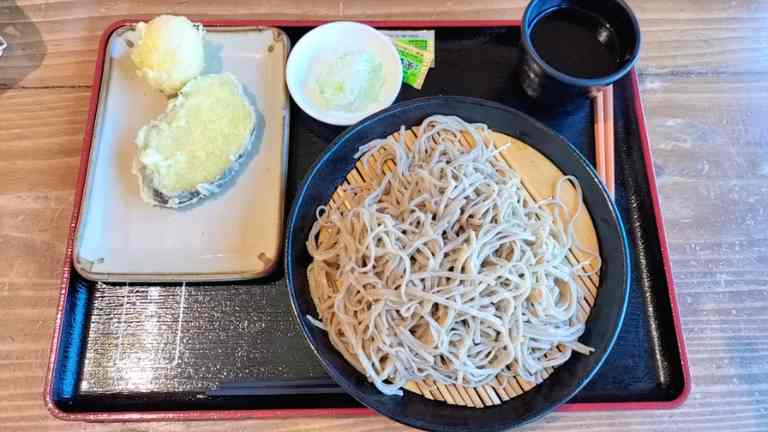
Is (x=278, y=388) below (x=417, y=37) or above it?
below

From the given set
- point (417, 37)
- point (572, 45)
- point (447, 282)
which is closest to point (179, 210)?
point (447, 282)

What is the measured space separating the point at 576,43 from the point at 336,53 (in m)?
0.86

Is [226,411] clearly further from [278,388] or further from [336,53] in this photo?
[336,53]

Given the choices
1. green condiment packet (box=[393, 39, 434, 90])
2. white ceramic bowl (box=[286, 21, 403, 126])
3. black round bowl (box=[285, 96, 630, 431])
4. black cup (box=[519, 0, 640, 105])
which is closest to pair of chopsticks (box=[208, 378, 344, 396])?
black round bowl (box=[285, 96, 630, 431])

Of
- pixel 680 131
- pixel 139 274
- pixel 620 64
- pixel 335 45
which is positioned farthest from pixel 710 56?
pixel 139 274

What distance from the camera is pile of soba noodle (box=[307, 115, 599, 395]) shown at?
1607 mm

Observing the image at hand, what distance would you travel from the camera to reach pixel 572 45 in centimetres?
201

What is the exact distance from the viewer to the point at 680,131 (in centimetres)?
218

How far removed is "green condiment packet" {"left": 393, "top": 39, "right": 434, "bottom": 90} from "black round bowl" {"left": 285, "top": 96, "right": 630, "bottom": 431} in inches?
12.2

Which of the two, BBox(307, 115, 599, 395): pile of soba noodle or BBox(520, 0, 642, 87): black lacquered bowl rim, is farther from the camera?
BBox(520, 0, 642, 87): black lacquered bowl rim

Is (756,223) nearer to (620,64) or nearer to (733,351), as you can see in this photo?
(733,351)

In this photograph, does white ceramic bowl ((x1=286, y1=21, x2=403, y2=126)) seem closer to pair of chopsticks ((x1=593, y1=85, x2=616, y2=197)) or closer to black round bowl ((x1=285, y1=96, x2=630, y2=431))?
black round bowl ((x1=285, y1=96, x2=630, y2=431))

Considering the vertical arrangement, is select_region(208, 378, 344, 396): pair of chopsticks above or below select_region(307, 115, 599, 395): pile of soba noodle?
below

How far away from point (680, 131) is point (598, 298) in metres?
0.86
